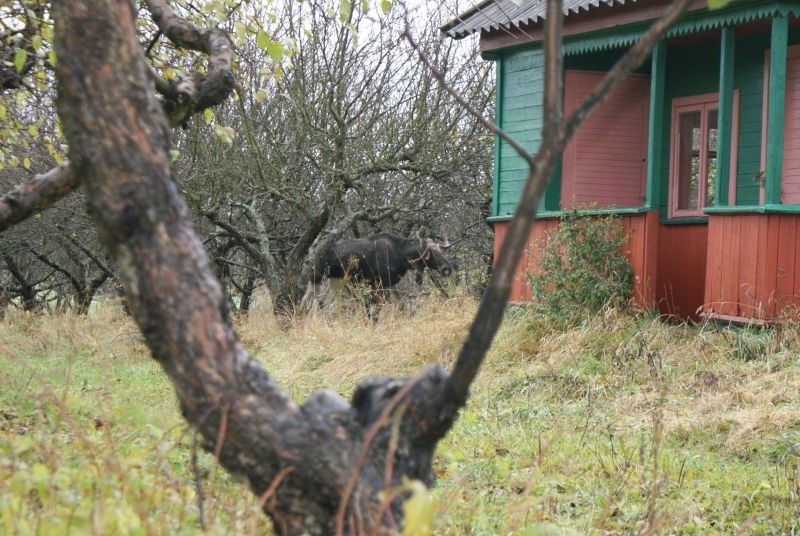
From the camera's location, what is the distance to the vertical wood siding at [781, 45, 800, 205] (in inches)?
428

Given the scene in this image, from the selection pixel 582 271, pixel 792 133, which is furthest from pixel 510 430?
pixel 792 133

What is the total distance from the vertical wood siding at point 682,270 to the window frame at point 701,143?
0.86 ft

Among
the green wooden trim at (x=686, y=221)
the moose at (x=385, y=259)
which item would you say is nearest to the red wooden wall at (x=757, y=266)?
the green wooden trim at (x=686, y=221)

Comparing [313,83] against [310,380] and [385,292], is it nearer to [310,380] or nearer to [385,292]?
[385,292]

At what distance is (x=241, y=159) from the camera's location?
16359 millimetres

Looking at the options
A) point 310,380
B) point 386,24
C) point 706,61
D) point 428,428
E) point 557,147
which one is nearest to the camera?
point 557,147

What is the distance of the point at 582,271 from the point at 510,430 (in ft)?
13.4

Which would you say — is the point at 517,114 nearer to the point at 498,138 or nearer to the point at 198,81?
the point at 498,138

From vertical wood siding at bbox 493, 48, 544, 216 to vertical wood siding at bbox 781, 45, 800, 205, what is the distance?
306cm

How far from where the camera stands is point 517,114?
12.9 metres

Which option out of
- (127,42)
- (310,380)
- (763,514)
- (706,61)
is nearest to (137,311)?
(127,42)

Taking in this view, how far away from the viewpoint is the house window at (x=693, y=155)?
11.9 m

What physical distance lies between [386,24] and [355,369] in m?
7.07

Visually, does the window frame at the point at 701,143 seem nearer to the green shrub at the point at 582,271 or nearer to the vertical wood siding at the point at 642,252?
the vertical wood siding at the point at 642,252
